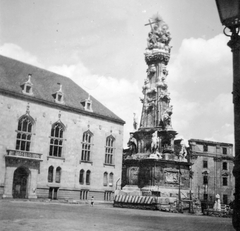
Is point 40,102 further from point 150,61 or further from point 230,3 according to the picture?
point 230,3

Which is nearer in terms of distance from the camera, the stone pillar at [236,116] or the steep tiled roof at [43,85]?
the stone pillar at [236,116]

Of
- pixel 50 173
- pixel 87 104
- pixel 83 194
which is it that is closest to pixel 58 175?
pixel 50 173

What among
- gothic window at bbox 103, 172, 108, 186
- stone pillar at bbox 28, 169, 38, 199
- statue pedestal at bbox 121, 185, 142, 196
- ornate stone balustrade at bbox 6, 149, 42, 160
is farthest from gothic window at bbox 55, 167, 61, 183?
statue pedestal at bbox 121, 185, 142, 196

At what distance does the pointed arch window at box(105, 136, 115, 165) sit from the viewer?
43.6m

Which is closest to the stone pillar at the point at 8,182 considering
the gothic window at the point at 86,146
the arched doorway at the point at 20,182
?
the arched doorway at the point at 20,182

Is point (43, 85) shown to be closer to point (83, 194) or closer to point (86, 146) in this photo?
point (86, 146)

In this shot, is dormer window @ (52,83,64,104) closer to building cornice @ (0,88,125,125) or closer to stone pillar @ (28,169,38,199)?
building cornice @ (0,88,125,125)

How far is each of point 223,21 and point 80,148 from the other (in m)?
36.6

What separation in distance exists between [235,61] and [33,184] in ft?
109

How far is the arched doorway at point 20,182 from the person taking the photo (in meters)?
34.7

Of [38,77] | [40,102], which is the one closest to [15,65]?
[38,77]

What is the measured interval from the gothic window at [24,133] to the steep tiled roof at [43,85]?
2.74m

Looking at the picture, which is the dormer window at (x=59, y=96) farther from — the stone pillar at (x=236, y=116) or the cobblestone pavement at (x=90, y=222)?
the stone pillar at (x=236, y=116)

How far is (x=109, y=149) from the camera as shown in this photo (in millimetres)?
44000
